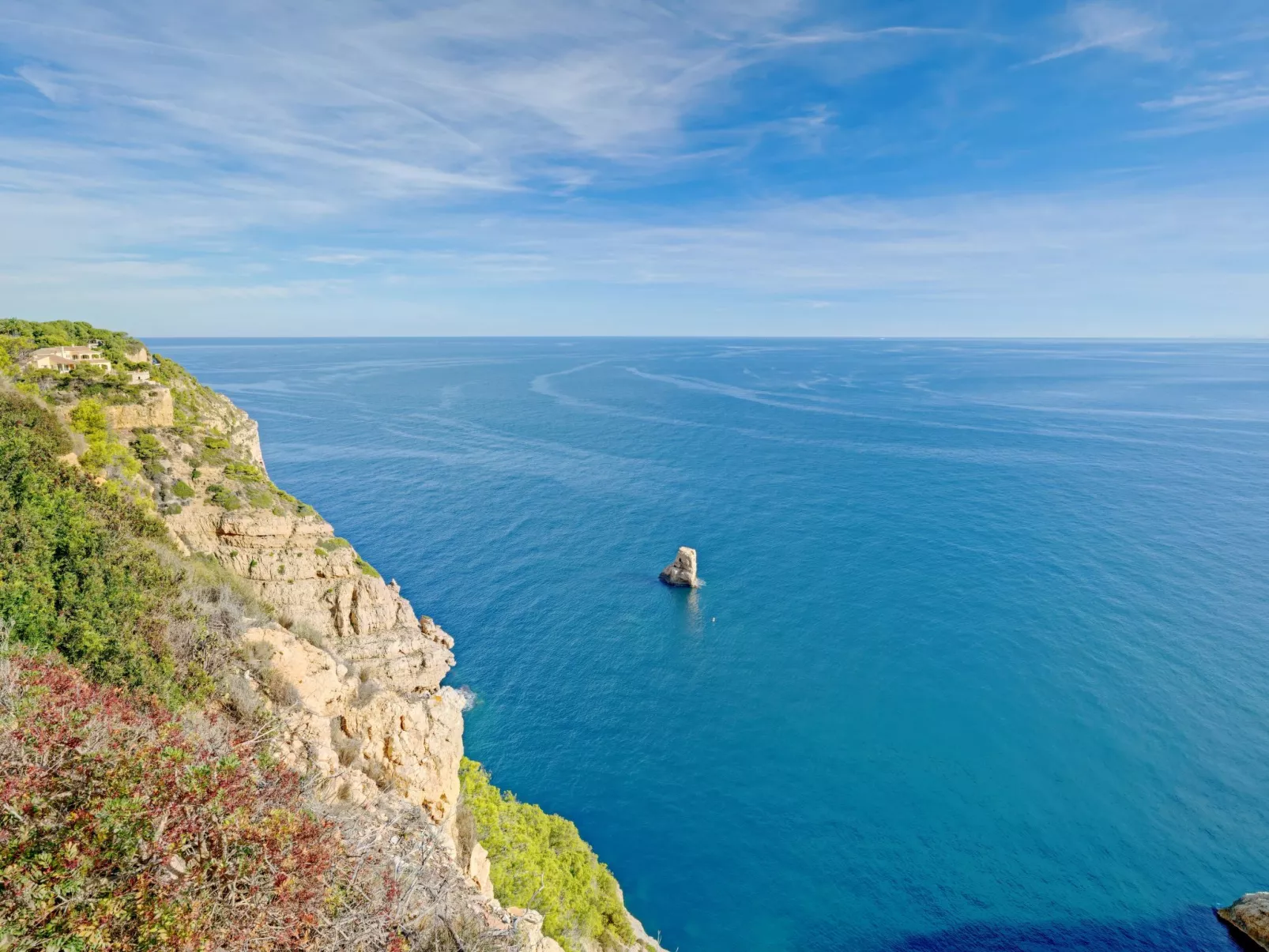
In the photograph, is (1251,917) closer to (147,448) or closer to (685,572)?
(685,572)

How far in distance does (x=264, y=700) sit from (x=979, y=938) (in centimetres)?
3481

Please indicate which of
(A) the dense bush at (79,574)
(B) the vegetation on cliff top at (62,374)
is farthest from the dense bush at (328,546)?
(B) the vegetation on cliff top at (62,374)

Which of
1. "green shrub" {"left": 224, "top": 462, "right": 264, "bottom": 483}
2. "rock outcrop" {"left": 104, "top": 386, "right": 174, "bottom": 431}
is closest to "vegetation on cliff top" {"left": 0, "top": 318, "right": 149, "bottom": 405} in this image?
"rock outcrop" {"left": 104, "top": 386, "right": 174, "bottom": 431}

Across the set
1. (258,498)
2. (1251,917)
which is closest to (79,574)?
(258,498)

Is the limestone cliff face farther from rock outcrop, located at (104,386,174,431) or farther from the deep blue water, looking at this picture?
the deep blue water

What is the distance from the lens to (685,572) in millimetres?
62094

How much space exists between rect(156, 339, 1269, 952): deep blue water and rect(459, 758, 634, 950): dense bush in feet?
20.7

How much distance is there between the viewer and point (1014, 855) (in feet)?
115

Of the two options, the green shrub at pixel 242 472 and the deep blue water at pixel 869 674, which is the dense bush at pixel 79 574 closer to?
the green shrub at pixel 242 472

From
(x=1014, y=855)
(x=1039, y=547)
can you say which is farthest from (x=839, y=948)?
(x=1039, y=547)

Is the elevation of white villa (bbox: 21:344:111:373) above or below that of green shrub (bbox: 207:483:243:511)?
above

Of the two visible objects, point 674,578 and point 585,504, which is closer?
point 674,578

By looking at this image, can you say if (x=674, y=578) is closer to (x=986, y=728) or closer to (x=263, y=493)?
(x=986, y=728)

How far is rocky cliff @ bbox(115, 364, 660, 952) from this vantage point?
49.8ft
